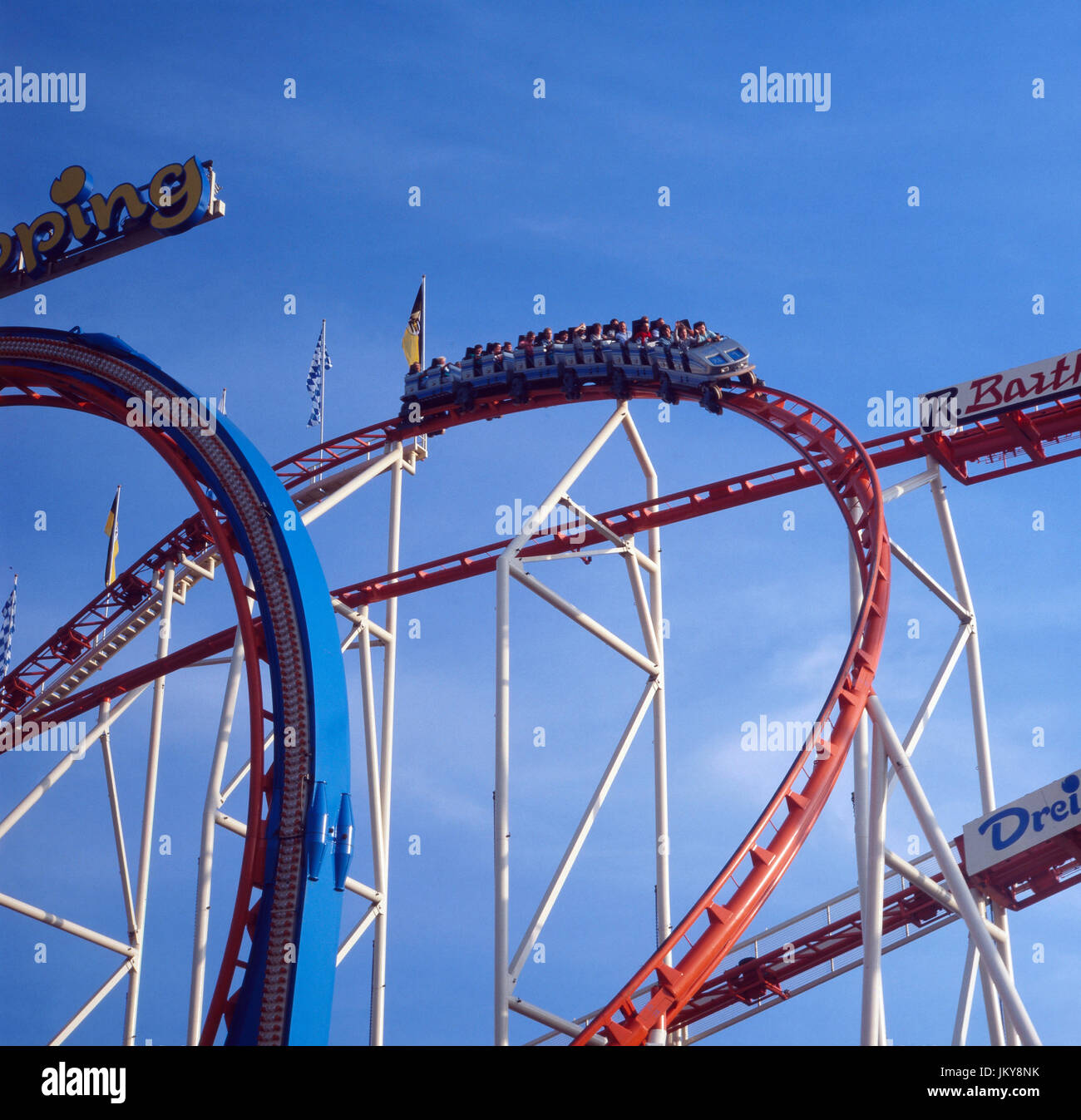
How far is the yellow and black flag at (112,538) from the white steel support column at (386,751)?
7095mm

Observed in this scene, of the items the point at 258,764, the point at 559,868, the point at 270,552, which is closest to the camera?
the point at 258,764

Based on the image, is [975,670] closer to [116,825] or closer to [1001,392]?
[1001,392]

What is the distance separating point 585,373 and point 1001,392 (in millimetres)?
4249

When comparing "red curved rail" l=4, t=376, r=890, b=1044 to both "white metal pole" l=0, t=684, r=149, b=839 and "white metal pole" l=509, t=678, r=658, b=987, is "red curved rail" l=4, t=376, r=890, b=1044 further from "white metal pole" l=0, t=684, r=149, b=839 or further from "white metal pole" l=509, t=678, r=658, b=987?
"white metal pole" l=0, t=684, r=149, b=839

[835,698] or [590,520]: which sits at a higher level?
[590,520]

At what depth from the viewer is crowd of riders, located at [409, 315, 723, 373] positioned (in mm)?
14727

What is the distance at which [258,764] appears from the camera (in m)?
9.32

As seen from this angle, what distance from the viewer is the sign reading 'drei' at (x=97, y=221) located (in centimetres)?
1273

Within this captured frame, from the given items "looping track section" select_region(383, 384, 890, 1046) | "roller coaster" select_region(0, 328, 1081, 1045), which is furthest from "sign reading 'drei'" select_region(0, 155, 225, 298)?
"looping track section" select_region(383, 384, 890, 1046)

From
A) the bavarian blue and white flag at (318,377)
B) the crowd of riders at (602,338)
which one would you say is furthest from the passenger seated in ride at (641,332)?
the bavarian blue and white flag at (318,377)

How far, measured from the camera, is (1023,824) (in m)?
11.5
